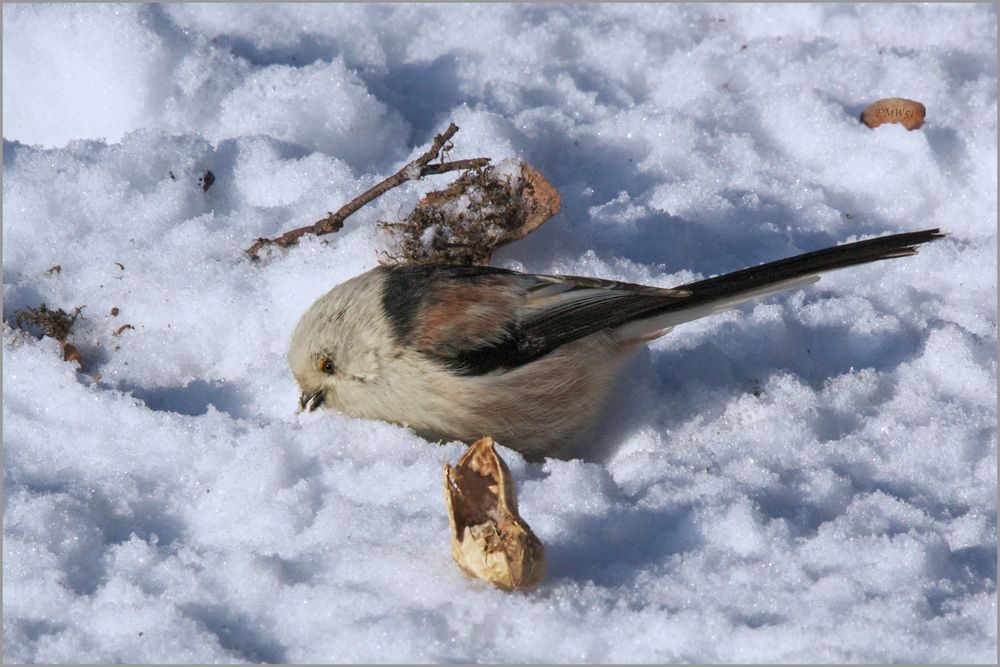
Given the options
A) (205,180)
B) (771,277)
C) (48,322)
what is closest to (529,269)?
(771,277)

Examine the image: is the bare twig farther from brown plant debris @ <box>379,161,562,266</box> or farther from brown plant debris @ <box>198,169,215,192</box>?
brown plant debris @ <box>198,169,215,192</box>

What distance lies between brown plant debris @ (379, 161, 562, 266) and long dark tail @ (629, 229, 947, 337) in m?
0.66

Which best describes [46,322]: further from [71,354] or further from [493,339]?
[493,339]

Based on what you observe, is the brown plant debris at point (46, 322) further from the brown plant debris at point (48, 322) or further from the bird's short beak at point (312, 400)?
the bird's short beak at point (312, 400)

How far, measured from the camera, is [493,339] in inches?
114

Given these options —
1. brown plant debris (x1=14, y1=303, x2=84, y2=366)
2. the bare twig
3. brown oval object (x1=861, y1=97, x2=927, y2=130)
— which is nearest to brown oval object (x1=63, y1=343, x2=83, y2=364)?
brown plant debris (x1=14, y1=303, x2=84, y2=366)

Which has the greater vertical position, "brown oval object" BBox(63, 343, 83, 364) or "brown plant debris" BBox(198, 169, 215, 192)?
"brown plant debris" BBox(198, 169, 215, 192)

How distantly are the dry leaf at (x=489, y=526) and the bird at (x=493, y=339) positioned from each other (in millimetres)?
464

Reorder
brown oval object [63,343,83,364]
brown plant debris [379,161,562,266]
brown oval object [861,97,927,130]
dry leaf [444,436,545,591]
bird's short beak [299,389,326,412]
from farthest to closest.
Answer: brown oval object [861,97,927,130], brown plant debris [379,161,562,266], brown oval object [63,343,83,364], bird's short beak [299,389,326,412], dry leaf [444,436,545,591]

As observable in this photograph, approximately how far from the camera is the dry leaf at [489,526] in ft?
7.24

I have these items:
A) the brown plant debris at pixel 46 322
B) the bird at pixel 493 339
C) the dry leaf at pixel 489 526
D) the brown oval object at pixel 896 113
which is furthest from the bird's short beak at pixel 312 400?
the brown oval object at pixel 896 113

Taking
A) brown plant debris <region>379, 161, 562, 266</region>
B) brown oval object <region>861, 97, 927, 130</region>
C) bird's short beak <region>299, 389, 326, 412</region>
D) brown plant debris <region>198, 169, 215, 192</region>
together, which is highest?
brown oval object <region>861, 97, 927, 130</region>

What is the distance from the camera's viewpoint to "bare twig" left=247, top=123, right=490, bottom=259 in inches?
138

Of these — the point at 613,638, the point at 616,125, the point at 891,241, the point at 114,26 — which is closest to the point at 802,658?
the point at 613,638
